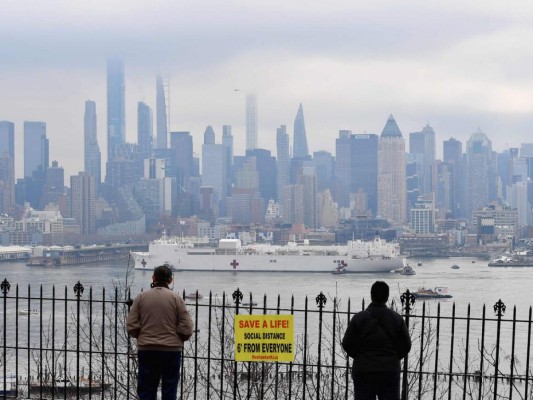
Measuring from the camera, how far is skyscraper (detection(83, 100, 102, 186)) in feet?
550

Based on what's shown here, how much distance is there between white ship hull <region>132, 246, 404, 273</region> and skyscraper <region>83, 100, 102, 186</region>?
3451 inches

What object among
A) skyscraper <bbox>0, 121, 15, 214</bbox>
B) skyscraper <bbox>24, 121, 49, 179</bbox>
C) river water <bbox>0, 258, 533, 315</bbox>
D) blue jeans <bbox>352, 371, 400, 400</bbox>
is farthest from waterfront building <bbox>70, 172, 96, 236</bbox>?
blue jeans <bbox>352, 371, 400, 400</bbox>

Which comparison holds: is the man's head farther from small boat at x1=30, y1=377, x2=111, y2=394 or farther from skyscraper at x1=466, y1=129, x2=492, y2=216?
skyscraper at x1=466, y1=129, x2=492, y2=216

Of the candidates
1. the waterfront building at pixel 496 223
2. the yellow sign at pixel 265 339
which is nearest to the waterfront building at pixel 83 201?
the waterfront building at pixel 496 223

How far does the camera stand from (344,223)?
120375 mm

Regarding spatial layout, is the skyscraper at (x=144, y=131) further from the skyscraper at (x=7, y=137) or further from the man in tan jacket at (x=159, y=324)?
the man in tan jacket at (x=159, y=324)

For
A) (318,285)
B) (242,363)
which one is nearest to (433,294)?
(318,285)

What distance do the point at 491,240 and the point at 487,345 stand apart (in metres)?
91.3

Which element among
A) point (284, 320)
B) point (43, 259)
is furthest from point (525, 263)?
point (284, 320)

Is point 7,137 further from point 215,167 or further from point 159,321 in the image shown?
point 159,321

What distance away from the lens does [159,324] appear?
4.90 metres

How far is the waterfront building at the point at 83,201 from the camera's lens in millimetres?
129875

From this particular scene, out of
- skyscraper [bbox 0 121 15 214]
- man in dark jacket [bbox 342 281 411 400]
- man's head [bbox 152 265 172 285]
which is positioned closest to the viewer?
man in dark jacket [bbox 342 281 411 400]

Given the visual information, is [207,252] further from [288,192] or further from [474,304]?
[288,192]
